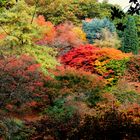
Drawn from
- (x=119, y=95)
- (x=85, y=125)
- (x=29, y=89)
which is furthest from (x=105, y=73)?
(x=85, y=125)

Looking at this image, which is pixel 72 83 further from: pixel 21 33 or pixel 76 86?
pixel 21 33

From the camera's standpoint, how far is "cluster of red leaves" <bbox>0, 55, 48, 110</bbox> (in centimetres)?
1599

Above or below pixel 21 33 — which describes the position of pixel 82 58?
below

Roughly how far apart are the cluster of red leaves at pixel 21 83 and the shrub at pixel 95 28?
15418 mm

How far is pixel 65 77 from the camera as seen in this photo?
66.1ft

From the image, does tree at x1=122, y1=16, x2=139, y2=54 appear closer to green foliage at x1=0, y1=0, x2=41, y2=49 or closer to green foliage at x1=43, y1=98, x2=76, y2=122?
green foliage at x1=0, y1=0, x2=41, y2=49

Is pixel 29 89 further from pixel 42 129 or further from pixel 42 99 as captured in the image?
pixel 42 129

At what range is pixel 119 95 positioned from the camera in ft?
65.8

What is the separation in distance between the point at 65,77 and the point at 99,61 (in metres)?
5.99

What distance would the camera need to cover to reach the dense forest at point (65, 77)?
412 inches

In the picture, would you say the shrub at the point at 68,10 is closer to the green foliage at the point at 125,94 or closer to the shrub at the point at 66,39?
the shrub at the point at 66,39

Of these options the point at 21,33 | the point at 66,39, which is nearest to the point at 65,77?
the point at 21,33

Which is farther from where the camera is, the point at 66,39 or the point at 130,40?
the point at 130,40

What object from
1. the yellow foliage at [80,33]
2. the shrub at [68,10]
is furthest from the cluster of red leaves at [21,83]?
the shrub at [68,10]
